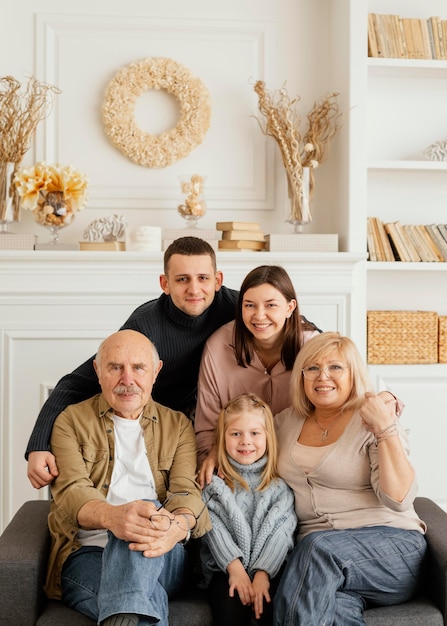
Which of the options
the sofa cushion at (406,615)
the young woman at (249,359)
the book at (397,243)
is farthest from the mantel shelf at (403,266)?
the sofa cushion at (406,615)

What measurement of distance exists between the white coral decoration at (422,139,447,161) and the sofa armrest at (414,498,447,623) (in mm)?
2105

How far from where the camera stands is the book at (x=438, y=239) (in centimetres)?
392

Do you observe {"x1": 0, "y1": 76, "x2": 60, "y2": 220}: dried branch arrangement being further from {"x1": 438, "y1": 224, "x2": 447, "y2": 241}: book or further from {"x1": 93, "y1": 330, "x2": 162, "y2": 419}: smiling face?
{"x1": 438, "y1": 224, "x2": 447, "y2": 241}: book

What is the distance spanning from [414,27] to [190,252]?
6.74 ft

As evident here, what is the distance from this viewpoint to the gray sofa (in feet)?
6.75

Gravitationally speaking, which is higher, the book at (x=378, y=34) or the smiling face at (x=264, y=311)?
the book at (x=378, y=34)

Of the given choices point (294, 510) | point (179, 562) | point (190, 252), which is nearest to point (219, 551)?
point (179, 562)

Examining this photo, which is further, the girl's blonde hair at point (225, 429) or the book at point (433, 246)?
the book at point (433, 246)

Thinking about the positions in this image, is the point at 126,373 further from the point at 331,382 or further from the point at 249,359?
the point at 331,382

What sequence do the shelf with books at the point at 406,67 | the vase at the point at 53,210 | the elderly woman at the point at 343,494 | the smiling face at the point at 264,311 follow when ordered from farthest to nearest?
the shelf with books at the point at 406,67 < the vase at the point at 53,210 < the smiling face at the point at 264,311 < the elderly woman at the point at 343,494

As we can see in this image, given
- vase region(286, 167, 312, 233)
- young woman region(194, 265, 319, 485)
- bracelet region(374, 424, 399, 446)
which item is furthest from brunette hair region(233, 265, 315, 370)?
vase region(286, 167, 312, 233)

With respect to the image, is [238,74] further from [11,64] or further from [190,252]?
[190,252]

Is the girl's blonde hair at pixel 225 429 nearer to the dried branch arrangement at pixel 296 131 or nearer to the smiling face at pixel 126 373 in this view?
the smiling face at pixel 126 373

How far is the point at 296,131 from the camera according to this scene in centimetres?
388
